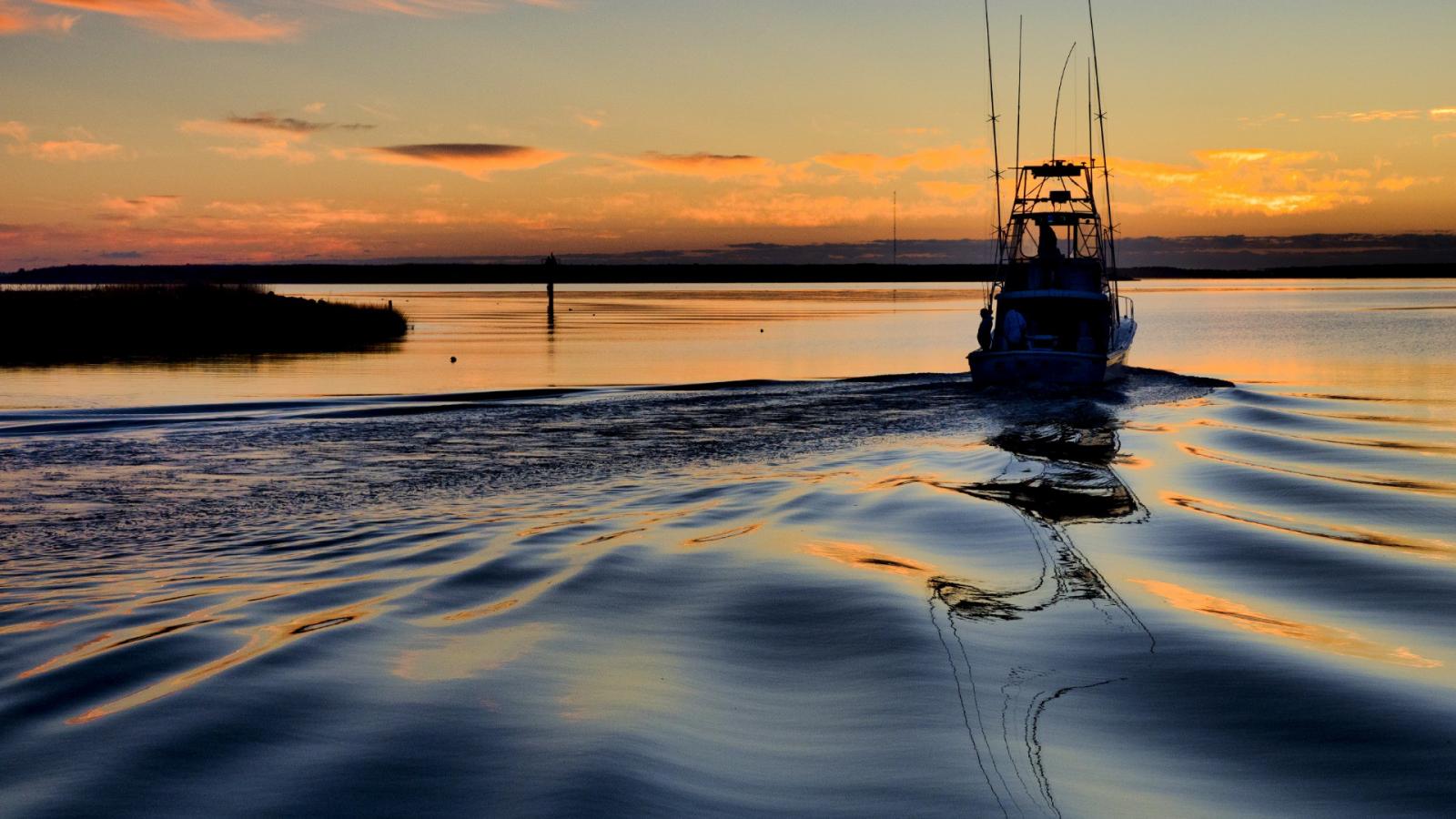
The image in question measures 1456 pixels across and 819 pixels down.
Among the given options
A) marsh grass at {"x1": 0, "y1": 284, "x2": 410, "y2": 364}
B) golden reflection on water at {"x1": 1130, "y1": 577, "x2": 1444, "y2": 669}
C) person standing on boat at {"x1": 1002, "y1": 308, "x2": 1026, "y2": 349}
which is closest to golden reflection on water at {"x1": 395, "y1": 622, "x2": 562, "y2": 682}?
golden reflection on water at {"x1": 1130, "y1": 577, "x2": 1444, "y2": 669}

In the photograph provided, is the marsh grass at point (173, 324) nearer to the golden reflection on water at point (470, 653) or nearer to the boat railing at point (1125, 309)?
the boat railing at point (1125, 309)

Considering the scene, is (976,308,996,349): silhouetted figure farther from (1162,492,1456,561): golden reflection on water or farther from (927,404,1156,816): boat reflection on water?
(927,404,1156,816): boat reflection on water

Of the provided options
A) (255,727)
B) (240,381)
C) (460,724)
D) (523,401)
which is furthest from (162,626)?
(240,381)

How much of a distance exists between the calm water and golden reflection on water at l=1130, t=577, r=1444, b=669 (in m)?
0.05

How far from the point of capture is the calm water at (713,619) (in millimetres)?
7645

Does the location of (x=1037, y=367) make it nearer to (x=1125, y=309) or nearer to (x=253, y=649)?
(x=253, y=649)

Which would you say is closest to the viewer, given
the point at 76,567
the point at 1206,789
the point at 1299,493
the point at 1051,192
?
the point at 1206,789

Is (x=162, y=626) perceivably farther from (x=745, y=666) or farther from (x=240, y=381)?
(x=240, y=381)

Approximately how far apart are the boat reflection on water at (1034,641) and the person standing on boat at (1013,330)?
56.0ft

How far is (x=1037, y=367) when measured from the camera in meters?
35.4

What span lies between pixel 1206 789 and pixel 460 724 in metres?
5.14

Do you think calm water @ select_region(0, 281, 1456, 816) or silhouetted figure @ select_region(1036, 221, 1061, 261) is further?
silhouetted figure @ select_region(1036, 221, 1061, 261)

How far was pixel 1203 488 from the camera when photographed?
69.0ft

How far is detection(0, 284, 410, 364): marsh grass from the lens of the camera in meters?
58.9
